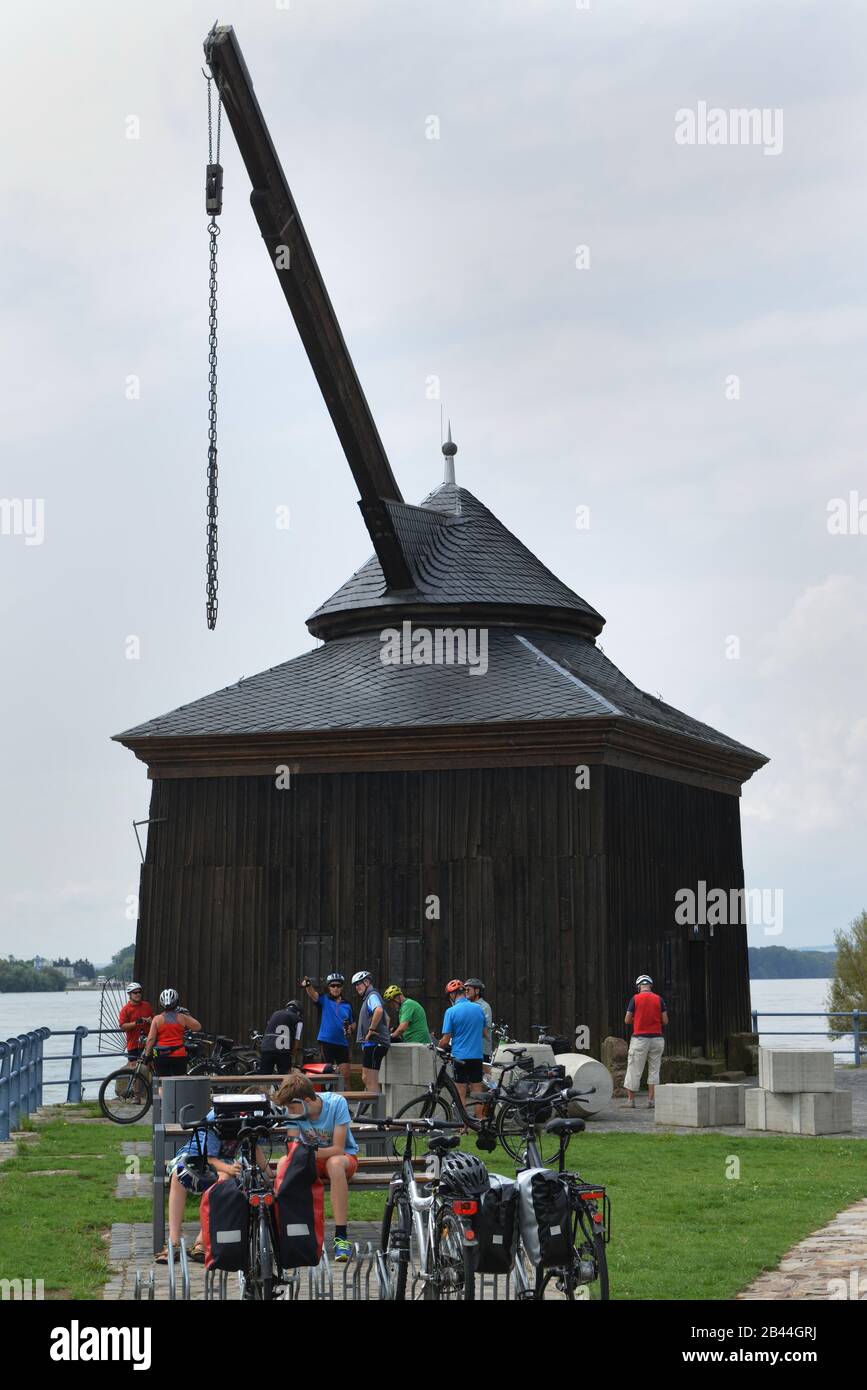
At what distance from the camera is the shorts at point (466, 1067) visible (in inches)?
814

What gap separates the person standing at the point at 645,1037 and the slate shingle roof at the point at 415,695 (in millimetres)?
4651

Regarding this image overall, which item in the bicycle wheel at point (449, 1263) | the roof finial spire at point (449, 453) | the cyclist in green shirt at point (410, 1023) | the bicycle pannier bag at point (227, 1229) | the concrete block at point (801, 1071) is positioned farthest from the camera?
the roof finial spire at point (449, 453)

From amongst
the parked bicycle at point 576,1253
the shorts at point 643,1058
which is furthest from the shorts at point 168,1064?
the parked bicycle at point 576,1253

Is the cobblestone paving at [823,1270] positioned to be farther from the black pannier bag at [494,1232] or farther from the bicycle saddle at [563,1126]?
the black pannier bag at [494,1232]

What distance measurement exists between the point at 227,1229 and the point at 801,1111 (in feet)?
41.0

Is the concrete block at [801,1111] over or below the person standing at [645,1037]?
below

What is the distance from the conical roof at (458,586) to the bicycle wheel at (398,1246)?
20.7 meters

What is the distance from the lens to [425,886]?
2822cm

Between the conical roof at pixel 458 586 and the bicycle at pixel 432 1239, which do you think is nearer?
the bicycle at pixel 432 1239

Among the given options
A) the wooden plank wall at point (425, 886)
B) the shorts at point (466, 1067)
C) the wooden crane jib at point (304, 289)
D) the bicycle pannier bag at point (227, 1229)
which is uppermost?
the wooden crane jib at point (304, 289)

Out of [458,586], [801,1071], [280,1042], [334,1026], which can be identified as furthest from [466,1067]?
[458,586]

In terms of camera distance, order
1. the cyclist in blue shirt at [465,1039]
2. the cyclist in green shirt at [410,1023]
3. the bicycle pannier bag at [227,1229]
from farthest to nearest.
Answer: the cyclist in green shirt at [410,1023] < the cyclist in blue shirt at [465,1039] < the bicycle pannier bag at [227,1229]

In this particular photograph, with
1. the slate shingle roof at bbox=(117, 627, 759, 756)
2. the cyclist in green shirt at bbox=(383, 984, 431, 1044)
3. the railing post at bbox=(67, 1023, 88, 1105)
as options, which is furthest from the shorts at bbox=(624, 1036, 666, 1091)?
the railing post at bbox=(67, 1023, 88, 1105)
